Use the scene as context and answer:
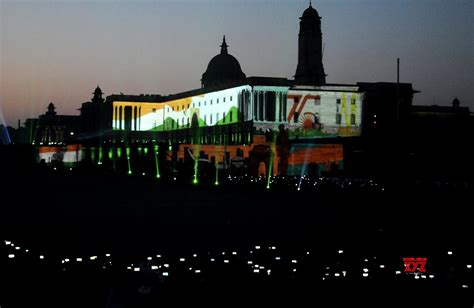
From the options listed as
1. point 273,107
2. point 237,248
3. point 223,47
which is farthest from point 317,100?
point 237,248

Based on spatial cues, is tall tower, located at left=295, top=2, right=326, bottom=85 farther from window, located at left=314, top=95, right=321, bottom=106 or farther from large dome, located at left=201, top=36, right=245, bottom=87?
large dome, located at left=201, top=36, right=245, bottom=87

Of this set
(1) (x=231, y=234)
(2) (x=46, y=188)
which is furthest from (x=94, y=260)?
(2) (x=46, y=188)

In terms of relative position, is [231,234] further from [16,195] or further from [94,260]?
[16,195]

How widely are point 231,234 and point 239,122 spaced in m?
87.0

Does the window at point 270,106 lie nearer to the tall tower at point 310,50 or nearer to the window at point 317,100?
the window at point 317,100

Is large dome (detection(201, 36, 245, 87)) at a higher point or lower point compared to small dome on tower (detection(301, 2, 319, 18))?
lower

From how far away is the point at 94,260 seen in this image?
1823cm

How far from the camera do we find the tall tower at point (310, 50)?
125500 mm

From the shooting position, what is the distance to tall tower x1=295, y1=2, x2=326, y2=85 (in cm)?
12550

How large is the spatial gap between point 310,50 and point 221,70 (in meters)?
18.6

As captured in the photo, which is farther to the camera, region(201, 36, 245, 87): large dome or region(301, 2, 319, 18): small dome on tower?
region(201, 36, 245, 87): large dome

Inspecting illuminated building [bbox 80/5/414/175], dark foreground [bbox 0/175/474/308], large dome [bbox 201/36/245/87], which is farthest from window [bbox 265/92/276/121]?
dark foreground [bbox 0/175/474/308]

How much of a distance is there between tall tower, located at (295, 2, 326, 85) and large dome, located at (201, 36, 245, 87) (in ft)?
44.7

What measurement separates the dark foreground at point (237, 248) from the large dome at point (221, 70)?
93509mm
